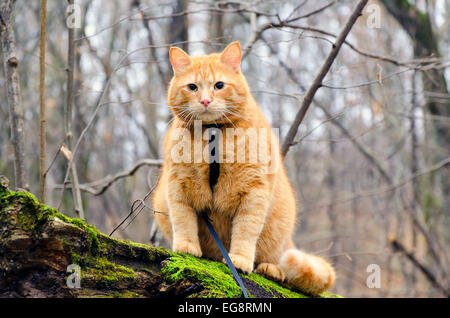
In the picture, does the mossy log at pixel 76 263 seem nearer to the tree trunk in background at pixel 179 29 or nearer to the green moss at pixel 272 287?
the green moss at pixel 272 287

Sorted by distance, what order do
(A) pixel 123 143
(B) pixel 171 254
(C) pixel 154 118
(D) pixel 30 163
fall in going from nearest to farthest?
(B) pixel 171 254, (C) pixel 154 118, (D) pixel 30 163, (A) pixel 123 143

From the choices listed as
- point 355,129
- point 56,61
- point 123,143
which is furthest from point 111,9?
point 355,129

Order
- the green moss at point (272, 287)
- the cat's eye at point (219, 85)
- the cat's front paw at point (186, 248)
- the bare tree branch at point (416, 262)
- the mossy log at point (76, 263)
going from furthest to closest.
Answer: the bare tree branch at point (416, 262)
the cat's eye at point (219, 85)
the cat's front paw at point (186, 248)
the green moss at point (272, 287)
the mossy log at point (76, 263)

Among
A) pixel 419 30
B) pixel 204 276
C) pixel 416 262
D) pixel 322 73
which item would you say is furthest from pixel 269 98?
pixel 204 276

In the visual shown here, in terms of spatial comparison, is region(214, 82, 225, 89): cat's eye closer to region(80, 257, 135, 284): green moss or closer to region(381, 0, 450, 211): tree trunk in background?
region(80, 257, 135, 284): green moss

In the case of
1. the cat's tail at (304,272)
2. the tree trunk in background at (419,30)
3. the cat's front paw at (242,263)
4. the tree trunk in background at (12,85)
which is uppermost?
the tree trunk in background at (419,30)

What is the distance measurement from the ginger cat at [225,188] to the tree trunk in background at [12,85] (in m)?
1.01

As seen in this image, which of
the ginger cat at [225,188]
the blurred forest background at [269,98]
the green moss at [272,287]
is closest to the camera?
the green moss at [272,287]

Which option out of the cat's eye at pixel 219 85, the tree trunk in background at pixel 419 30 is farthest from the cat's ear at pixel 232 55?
the tree trunk in background at pixel 419 30

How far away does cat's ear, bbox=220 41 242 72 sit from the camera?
2.91 m

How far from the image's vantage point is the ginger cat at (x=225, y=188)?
271 cm

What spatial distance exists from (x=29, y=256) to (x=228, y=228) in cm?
145

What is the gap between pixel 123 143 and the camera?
430 inches

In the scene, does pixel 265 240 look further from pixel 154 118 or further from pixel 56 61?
pixel 56 61
